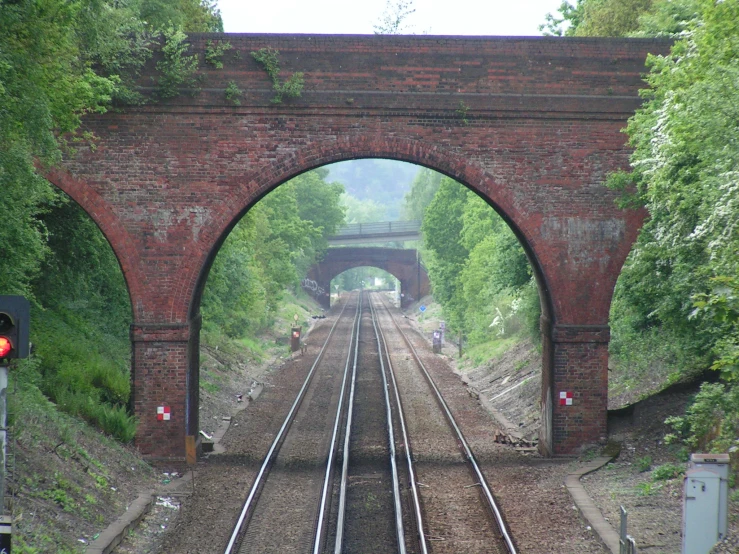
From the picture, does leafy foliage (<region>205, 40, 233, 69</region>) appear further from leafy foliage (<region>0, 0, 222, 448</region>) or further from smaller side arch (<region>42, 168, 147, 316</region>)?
smaller side arch (<region>42, 168, 147, 316</region>)

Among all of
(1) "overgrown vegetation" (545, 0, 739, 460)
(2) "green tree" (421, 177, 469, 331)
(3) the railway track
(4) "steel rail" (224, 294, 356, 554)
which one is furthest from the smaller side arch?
(2) "green tree" (421, 177, 469, 331)

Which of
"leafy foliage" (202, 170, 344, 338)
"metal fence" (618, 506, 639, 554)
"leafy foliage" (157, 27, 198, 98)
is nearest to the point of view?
"metal fence" (618, 506, 639, 554)

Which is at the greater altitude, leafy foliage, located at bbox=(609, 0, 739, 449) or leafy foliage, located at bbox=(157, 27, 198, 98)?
leafy foliage, located at bbox=(157, 27, 198, 98)

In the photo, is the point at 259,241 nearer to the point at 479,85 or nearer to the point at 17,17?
the point at 479,85

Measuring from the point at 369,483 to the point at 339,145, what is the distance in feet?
18.8

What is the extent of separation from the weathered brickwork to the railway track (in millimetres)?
46167

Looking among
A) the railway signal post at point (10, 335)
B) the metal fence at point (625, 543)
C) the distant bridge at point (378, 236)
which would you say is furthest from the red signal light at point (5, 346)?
the distant bridge at point (378, 236)

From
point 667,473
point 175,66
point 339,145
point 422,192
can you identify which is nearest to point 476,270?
point 339,145

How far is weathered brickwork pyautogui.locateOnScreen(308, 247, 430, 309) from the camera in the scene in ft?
233

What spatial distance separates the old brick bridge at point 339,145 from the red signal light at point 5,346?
8.85 meters

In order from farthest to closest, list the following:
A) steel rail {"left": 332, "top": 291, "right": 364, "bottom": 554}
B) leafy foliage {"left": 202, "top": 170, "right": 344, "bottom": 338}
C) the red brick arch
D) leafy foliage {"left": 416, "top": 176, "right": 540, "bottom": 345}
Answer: leafy foliage {"left": 202, "top": 170, "right": 344, "bottom": 338}, leafy foliage {"left": 416, "top": 176, "right": 540, "bottom": 345}, the red brick arch, steel rail {"left": 332, "top": 291, "right": 364, "bottom": 554}

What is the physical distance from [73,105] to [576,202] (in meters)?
8.54

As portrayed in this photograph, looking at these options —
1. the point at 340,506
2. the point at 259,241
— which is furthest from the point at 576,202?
the point at 259,241

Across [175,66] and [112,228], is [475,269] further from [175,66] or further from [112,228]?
[175,66]
